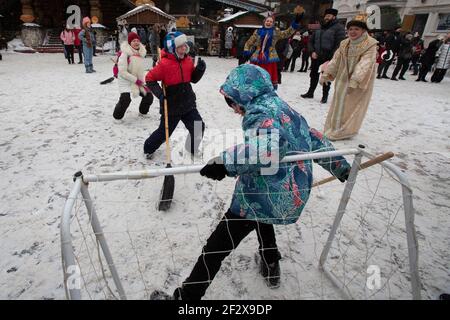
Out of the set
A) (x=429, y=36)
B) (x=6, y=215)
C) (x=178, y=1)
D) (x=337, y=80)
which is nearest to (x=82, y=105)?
(x=6, y=215)

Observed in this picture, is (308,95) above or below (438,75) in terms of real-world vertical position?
below

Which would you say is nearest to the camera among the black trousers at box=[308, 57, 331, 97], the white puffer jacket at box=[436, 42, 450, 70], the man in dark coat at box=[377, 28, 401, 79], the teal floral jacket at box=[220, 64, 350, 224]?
the teal floral jacket at box=[220, 64, 350, 224]

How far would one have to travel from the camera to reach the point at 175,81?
3332 millimetres

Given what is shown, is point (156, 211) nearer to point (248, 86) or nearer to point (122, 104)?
point (248, 86)

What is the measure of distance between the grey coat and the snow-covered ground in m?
1.70

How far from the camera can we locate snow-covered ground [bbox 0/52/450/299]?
2.03 meters

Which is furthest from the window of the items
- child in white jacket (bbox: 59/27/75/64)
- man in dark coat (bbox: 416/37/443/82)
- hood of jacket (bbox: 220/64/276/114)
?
hood of jacket (bbox: 220/64/276/114)

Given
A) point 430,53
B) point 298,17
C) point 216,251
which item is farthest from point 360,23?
point 430,53

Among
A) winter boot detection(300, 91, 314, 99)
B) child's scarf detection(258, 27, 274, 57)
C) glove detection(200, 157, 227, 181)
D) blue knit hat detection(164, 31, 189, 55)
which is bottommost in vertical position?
winter boot detection(300, 91, 314, 99)

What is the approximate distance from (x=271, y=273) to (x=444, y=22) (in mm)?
22899

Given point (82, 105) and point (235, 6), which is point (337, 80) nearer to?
point (82, 105)

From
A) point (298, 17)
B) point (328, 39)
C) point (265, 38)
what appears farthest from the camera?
point (328, 39)

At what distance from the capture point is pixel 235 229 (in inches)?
65.4

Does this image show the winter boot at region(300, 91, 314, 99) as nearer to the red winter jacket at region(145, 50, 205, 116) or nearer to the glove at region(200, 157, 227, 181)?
the red winter jacket at region(145, 50, 205, 116)
